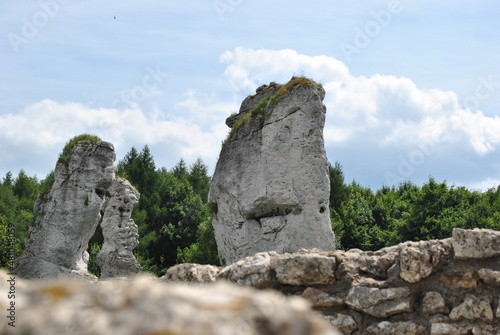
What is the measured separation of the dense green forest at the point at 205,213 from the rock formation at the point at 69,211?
1.70 m

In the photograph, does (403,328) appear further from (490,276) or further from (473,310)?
(490,276)

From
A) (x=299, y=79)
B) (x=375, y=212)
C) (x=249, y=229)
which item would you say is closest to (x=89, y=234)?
(x=249, y=229)

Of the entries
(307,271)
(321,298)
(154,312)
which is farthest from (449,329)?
(154,312)

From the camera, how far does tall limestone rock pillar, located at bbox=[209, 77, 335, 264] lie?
12.6 metres

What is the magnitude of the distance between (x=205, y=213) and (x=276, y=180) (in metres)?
20.3

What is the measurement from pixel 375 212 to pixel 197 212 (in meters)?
8.87

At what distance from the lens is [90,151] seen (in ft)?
58.5

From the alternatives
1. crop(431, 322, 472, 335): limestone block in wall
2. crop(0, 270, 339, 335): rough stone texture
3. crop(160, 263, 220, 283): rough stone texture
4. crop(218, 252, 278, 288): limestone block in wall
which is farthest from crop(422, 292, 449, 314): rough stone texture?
crop(0, 270, 339, 335): rough stone texture

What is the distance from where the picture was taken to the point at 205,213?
3281 cm

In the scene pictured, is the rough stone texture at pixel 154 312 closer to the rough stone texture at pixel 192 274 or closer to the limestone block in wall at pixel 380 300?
the limestone block in wall at pixel 380 300

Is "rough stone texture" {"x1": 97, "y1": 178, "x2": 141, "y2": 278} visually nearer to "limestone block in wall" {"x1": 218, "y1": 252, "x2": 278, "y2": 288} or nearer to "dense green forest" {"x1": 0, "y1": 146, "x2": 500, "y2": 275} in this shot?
"dense green forest" {"x1": 0, "y1": 146, "x2": 500, "y2": 275}

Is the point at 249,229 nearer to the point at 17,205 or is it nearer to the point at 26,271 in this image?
the point at 26,271

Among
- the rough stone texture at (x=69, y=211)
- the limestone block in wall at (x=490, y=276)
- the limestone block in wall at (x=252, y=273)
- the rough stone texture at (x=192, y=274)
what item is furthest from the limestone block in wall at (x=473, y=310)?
the rough stone texture at (x=69, y=211)

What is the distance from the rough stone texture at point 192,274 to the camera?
5547mm
